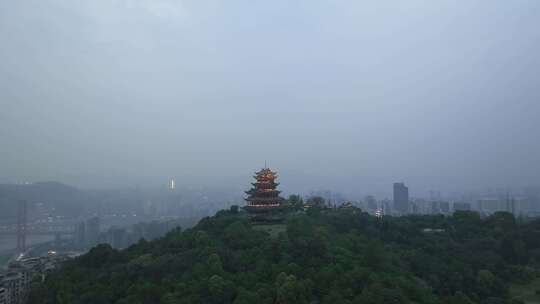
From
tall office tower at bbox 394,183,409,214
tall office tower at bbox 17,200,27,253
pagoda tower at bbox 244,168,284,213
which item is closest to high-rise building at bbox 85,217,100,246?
tall office tower at bbox 17,200,27,253

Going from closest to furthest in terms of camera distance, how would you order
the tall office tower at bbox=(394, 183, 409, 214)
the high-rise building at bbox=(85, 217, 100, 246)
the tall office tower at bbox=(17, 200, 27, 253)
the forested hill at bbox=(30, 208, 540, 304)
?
the forested hill at bbox=(30, 208, 540, 304)
the tall office tower at bbox=(17, 200, 27, 253)
the high-rise building at bbox=(85, 217, 100, 246)
the tall office tower at bbox=(394, 183, 409, 214)

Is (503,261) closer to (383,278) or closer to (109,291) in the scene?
(383,278)

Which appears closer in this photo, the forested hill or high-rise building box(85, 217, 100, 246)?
the forested hill

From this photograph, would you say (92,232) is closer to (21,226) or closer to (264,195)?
(21,226)

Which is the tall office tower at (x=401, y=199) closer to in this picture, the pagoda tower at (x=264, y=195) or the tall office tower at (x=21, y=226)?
the pagoda tower at (x=264, y=195)

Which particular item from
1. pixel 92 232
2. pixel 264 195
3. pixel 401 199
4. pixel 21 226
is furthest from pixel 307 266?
pixel 21 226

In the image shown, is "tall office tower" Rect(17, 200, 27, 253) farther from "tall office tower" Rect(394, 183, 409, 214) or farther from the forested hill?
"tall office tower" Rect(394, 183, 409, 214)

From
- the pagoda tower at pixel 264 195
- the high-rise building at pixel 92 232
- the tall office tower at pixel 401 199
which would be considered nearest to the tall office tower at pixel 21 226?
the high-rise building at pixel 92 232
